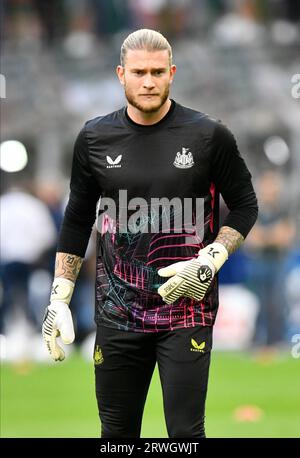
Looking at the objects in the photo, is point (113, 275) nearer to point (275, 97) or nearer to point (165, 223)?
point (165, 223)

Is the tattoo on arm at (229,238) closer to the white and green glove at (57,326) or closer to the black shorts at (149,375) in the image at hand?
the black shorts at (149,375)

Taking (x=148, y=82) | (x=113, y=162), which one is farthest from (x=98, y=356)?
(x=148, y=82)

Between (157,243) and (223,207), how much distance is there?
31.9ft

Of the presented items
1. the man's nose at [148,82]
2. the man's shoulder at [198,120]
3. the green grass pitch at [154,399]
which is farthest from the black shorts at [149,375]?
the green grass pitch at [154,399]

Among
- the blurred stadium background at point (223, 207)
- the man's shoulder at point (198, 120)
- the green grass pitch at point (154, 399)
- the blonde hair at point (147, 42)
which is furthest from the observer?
the blurred stadium background at point (223, 207)

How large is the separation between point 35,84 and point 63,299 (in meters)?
14.0

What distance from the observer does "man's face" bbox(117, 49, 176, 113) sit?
20.3 ft

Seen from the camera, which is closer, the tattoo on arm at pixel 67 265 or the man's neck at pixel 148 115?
the man's neck at pixel 148 115

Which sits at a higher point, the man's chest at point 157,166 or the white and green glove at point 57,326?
the man's chest at point 157,166

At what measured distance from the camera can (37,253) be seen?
1516 cm

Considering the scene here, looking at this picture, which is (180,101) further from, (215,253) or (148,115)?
(215,253)

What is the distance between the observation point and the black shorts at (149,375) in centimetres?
610

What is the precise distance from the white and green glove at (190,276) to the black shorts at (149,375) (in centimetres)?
20

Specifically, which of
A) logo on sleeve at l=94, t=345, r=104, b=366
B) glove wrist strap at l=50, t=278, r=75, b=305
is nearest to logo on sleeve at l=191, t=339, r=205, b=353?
logo on sleeve at l=94, t=345, r=104, b=366
